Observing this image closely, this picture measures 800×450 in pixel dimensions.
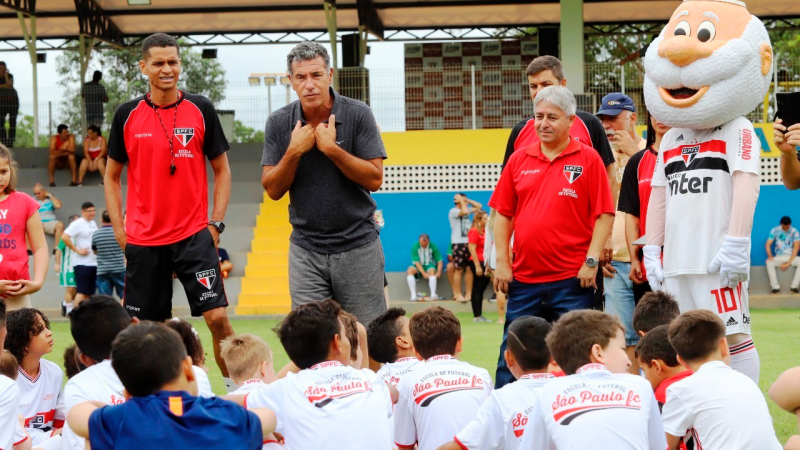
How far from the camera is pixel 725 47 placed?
5594 millimetres

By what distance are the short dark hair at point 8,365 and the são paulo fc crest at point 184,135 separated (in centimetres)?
176

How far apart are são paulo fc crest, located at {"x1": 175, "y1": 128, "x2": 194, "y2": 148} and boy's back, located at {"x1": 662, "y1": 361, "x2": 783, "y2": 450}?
3.41 meters

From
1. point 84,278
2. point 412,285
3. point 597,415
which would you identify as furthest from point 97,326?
point 412,285

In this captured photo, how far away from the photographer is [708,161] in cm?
551

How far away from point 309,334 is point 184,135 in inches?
94.8

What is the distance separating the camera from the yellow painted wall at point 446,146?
2023cm

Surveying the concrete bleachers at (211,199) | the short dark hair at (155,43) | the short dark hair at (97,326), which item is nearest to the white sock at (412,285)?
the concrete bleachers at (211,199)

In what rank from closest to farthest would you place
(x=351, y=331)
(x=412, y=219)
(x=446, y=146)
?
1. (x=351, y=331)
2. (x=412, y=219)
3. (x=446, y=146)

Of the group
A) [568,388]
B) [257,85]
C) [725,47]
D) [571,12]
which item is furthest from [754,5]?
[568,388]

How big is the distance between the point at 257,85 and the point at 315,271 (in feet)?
59.7

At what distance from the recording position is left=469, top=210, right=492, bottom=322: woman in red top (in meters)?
15.7

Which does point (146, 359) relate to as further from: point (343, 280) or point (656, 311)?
point (656, 311)

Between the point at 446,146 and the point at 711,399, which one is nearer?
the point at 711,399

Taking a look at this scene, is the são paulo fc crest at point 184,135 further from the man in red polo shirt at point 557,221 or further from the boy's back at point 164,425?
the boy's back at point 164,425
